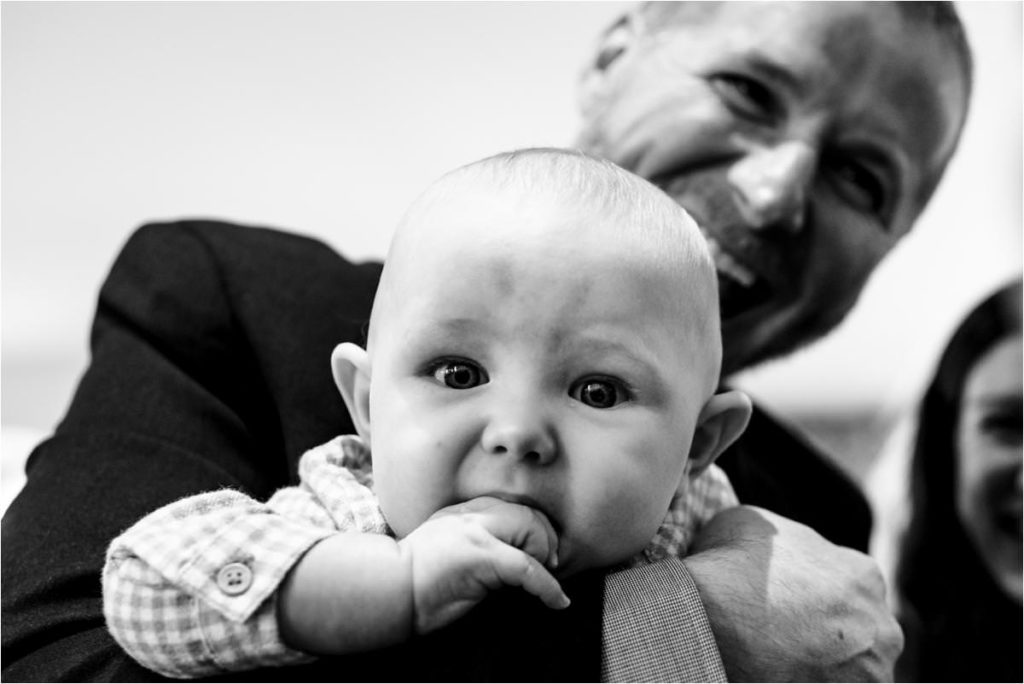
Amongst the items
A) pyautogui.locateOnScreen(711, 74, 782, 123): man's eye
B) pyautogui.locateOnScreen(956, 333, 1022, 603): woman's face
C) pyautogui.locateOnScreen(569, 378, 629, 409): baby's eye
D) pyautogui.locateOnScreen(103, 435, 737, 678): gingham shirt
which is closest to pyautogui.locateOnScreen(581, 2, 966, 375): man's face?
pyautogui.locateOnScreen(711, 74, 782, 123): man's eye

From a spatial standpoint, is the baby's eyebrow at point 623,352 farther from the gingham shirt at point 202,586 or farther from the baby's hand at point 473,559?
the gingham shirt at point 202,586

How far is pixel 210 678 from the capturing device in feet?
2.92

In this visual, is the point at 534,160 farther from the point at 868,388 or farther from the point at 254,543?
the point at 868,388

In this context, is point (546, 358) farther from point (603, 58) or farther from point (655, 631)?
point (603, 58)

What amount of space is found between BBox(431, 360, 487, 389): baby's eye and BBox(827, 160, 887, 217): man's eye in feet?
3.77

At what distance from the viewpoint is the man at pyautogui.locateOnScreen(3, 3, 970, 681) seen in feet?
3.16

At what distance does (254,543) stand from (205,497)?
0.38ft

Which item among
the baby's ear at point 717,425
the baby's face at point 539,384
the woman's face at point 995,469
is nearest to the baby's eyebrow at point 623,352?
the baby's face at point 539,384

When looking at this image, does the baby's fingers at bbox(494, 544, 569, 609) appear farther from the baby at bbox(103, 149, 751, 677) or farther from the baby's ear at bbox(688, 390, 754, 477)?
the baby's ear at bbox(688, 390, 754, 477)

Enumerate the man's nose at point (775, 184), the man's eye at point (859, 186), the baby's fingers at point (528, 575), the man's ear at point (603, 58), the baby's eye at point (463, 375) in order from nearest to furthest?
the baby's fingers at point (528, 575) → the baby's eye at point (463, 375) → the man's nose at point (775, 184) → the man's eye at point (859, 186) → the man's ear at point (603, 58)

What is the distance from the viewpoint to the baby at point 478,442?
0.84m

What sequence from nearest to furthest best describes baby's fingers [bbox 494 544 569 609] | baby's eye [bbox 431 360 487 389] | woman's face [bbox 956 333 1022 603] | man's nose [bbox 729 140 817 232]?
baby's fingers [bbox 494 544 569 609] → baby's eye [bbox 431 360 487 389] → man's nose [bbox 729 140 817 232] → woman's face [bbox 956 333 1022 603]

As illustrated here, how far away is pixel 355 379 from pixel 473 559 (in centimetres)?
33

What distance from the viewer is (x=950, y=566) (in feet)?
7.41
